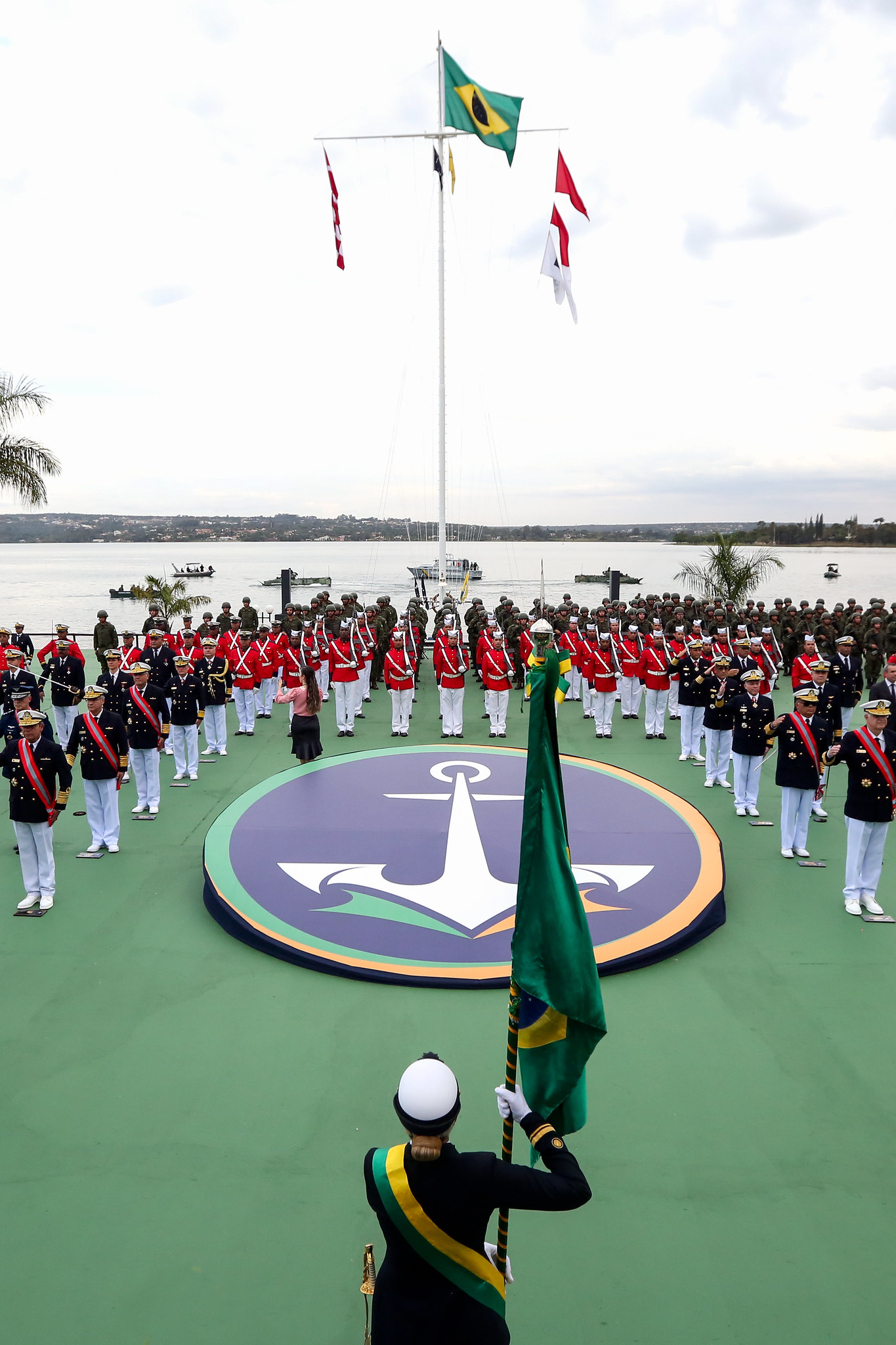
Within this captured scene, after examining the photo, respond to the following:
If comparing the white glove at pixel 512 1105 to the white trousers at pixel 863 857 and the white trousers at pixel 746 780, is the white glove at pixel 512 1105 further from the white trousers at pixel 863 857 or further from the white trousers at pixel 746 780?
the white trousers at pixel 746 780

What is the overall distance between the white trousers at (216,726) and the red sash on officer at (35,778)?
515cm

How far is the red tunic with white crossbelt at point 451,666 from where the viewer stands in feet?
40.2

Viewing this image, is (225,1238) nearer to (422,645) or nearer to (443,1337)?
(443,1337)

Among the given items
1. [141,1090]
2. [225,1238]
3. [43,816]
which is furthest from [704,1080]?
[43,816]

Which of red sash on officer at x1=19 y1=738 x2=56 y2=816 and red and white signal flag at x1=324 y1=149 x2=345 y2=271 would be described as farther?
red and white signal flag at x1=324 y1=149 x2=345 y2=271

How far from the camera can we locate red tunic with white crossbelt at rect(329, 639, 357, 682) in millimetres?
12664

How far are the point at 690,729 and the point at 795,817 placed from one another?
379cm

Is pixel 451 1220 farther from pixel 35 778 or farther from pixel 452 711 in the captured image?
pixel 452 711

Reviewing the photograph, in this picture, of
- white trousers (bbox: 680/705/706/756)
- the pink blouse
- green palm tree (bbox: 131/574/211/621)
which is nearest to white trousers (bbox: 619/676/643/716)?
white trousers (bbox: 680/705/706/756)

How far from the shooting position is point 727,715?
32.9ft

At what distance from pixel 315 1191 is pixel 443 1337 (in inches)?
79.7

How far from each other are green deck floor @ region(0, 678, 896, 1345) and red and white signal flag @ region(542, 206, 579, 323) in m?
12.6

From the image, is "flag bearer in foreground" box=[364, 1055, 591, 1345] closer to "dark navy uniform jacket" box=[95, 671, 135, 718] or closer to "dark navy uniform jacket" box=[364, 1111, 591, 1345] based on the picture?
"dark navy uniform jacket" box=[364, 1111, 591, 1345]

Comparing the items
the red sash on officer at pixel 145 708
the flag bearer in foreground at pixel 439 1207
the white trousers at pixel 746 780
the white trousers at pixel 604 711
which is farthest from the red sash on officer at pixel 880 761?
the red sash on officer at pixel 145 708
